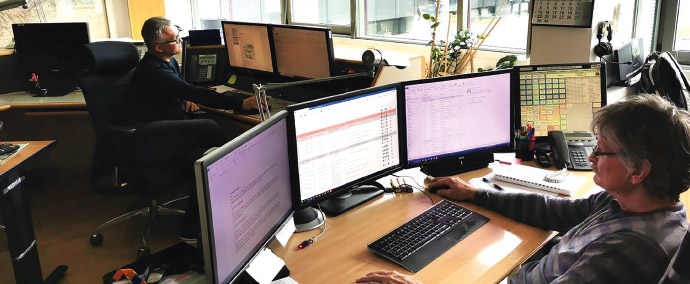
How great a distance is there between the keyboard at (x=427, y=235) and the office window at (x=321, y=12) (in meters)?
4.04

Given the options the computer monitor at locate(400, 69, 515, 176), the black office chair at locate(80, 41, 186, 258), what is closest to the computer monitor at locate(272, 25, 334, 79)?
the black office chair at locate(80, 41, 186, 258)

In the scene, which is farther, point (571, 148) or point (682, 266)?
point (571, 148)

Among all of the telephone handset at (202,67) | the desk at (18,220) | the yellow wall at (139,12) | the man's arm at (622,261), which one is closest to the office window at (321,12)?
the yellow wall at (139,12)

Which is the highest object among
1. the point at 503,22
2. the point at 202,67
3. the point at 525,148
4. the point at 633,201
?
the point at 503,22

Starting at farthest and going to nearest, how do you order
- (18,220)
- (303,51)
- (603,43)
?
1. (303,51)
2. (603,43)
3. (18,220)

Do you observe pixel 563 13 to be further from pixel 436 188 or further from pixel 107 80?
pixel 107 80

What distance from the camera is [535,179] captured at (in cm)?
211

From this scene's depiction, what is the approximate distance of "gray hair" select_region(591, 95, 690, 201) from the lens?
128 cm

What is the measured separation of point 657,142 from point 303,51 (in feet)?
8.07

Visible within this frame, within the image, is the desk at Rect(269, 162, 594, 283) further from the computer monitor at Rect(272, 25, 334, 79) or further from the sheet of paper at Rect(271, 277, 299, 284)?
the computer monitor at Rect(272, 25, 334, 79)

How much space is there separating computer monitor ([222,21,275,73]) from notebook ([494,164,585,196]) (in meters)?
A: 2.00

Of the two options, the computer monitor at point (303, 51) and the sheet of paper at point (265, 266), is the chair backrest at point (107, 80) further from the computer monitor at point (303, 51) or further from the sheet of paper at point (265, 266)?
the sheet of paper at point (265, 266)

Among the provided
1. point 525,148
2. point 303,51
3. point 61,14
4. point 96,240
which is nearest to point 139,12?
point 61,14

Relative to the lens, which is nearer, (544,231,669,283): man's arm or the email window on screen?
(544,231,669,283): man's arm
